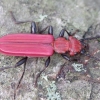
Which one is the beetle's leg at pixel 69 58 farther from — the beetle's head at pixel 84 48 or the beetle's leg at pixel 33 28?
the beetle's leg at pixel 33 28

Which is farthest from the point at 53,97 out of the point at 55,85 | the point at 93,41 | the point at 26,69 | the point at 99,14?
the point at 99,14

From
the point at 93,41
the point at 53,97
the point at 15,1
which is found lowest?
the point at 53,97

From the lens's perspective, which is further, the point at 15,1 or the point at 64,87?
the point at 15,1

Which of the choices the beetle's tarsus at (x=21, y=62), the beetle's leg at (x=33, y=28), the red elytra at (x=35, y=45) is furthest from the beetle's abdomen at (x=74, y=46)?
the beetle's tarsus at (x=21, y=62)

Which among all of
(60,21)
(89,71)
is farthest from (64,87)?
(60,21)

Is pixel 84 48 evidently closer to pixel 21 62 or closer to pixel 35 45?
pixel 35 45

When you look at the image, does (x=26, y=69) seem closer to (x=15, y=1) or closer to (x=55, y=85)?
(x=55, y=85)

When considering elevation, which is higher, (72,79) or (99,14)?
(99,14)
